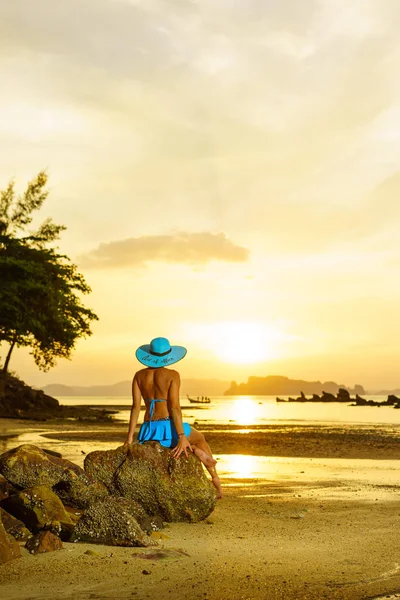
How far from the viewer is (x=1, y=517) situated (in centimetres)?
799

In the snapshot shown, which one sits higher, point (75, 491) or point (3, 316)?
point (3, 316)

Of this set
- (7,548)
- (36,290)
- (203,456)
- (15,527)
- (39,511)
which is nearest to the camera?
(7,548)

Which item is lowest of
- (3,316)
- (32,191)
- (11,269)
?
(3,316)

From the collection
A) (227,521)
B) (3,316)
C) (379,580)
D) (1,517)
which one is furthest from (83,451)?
(3,316)

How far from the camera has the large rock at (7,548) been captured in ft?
22.9

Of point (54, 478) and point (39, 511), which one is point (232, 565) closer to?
point (39, 511)

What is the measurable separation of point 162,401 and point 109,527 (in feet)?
6.63

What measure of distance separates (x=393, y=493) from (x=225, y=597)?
7645mm

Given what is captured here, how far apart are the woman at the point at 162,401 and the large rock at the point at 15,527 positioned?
1879mm

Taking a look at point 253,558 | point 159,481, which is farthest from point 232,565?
point 159,481

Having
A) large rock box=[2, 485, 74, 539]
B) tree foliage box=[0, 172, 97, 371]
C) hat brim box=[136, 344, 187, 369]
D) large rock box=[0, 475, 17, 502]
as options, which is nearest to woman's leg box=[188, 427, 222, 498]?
hat brim box=[136, 344, 187, 369]

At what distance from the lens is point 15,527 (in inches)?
315

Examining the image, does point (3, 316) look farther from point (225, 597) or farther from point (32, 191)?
point (225, 597)

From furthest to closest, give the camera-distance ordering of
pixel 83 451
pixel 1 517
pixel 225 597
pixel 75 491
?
pixel 83 451
pixel 75 491
pixel 1 517
pixel 225 597
